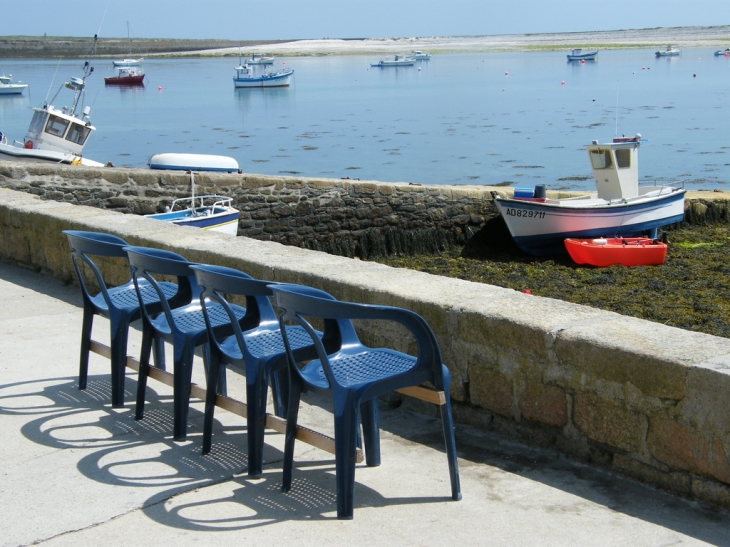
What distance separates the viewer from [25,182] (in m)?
11.9

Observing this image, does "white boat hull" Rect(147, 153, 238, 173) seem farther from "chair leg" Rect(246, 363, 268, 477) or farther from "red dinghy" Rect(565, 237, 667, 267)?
"chair leg" Rect(246, 363, 268, 477)

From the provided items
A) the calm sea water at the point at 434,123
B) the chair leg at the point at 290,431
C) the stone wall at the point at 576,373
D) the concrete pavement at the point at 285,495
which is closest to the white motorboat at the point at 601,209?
the calm sea water at the point at 434,123

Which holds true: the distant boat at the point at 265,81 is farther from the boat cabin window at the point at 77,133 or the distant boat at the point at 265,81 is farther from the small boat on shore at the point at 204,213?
the small boat on shore at the point at 204,213

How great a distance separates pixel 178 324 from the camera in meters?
3.68

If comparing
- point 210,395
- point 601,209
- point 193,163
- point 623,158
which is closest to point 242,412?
point 210,395

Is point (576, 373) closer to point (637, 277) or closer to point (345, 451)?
point (345, 451)

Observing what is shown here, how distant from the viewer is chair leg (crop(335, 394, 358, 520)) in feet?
9.35

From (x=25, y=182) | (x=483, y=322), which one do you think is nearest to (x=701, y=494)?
(x=483, y=322)

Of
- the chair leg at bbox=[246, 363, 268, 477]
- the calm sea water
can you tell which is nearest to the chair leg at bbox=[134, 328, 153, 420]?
the chair leg at bbox=[246, 363, 268, 477]

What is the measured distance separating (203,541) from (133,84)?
84998 millimetres

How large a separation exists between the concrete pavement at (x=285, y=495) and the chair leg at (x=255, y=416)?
64mm

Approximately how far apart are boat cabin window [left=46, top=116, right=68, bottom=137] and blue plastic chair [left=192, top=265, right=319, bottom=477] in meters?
20.7

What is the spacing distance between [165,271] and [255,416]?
2.46ft

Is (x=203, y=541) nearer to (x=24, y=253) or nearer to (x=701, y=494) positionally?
(x=701, y=494)
